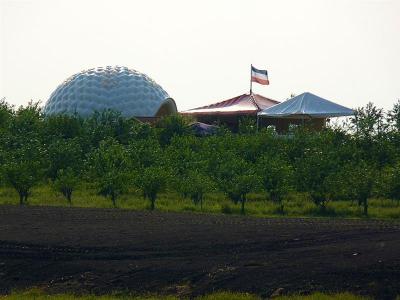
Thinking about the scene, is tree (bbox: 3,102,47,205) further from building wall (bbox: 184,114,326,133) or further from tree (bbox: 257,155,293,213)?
building wall (bbox: 184,114,326,133)

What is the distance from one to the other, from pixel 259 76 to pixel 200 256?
4564cm

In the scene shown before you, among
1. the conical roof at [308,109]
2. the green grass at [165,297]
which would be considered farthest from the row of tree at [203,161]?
the green grass at [165,297]

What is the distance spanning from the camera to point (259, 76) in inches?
2392

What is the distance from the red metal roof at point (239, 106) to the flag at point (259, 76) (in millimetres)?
1832

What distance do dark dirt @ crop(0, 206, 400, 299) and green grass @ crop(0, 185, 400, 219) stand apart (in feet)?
16.7

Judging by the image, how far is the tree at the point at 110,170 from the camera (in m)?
29.3

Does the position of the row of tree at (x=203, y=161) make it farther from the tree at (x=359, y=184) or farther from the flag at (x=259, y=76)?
the flag at (x=259, y=76)

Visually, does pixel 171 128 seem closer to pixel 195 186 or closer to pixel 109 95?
pixel 109 95

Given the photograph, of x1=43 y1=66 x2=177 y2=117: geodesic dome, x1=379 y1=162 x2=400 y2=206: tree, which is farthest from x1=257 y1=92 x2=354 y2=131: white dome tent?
x1=379 y1=162 x2=400 y2=206: tree

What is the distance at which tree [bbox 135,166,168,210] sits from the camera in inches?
1118

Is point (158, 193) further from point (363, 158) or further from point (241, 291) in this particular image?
point (241, 291)

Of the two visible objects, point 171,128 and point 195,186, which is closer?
point 195,186

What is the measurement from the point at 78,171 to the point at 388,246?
63.8ft

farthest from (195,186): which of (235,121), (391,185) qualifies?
(235,121)
